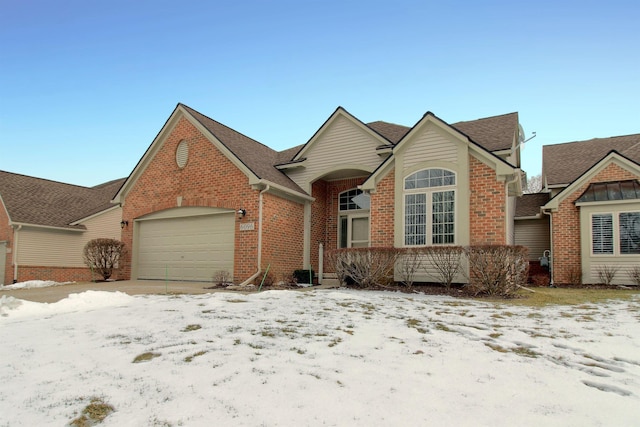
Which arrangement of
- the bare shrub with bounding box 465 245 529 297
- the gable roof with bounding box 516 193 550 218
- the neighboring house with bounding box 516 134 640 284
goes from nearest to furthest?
the bare shrub with bounding box 465 245 529 297, the neighboring house with bounding box 516 134 640 284, the gable roof with bounding box 516 193 550 218

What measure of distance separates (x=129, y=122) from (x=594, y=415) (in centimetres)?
2339

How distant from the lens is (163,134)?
14.5 m

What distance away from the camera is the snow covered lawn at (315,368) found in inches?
97.9

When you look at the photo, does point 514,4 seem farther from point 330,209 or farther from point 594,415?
point 594,415

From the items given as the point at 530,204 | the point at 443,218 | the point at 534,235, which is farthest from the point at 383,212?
the point at 530,204

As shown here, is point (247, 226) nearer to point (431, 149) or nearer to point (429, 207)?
point (429, 207)

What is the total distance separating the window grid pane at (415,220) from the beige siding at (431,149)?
1.03 m

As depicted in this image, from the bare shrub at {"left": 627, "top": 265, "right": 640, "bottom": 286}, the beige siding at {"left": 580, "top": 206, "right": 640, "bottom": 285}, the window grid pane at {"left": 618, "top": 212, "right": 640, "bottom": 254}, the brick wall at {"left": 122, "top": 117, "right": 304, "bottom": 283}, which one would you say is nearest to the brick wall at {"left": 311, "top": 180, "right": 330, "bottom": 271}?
the brick wall at {"left": 122, "top": 117, "right": 304, "bottom": 283}

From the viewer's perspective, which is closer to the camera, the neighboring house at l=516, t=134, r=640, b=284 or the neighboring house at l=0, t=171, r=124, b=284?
the neighboring house at l=516, t=134, r=640, b=284

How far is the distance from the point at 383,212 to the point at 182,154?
24.9 feet

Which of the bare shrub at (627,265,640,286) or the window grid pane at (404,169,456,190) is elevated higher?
the window grid pane at (404,169,456,190)

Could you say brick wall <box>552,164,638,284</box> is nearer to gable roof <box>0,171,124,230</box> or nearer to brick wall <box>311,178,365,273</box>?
brick wall <box>311,178,365,273</box>

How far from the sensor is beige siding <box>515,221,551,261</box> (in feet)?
52.1

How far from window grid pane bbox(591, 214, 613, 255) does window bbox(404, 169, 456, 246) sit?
6.20 meters
